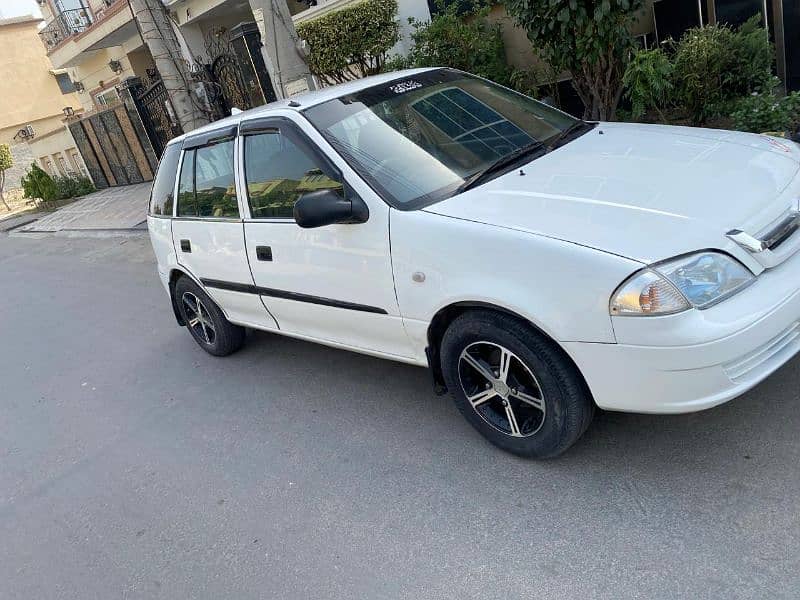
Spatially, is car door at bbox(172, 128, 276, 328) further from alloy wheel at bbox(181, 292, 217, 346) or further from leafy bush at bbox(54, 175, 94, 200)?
leafy bush at bbox(54, 175, 94, 200)

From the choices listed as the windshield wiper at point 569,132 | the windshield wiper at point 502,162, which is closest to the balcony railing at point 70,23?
the windshield wiper at point 569,132

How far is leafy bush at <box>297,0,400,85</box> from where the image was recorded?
32.1ft

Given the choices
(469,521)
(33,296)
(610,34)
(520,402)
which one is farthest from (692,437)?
(33,296)

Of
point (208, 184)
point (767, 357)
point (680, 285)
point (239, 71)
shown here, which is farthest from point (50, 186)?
point (767, 357)

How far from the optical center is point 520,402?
9.78ft

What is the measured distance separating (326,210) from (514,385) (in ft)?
4.10

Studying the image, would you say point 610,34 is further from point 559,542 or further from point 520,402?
point 559,542

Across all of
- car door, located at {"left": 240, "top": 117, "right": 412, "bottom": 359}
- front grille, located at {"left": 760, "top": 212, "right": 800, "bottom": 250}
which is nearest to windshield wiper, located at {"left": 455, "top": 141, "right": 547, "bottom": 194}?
car door, located at {"left": 240, "top": 117, "right": 412, "bottom": 359}

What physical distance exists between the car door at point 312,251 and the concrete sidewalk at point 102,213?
10.6 metres

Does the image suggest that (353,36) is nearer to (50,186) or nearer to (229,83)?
(229,83)

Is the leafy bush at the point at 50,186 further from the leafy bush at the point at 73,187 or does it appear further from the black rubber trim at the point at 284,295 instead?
the black rubber trim at the point at 284,295

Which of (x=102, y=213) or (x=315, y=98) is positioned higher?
(x=315, y=98)

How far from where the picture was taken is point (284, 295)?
3.96 m

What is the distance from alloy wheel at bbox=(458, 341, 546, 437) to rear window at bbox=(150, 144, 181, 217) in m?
3.09
